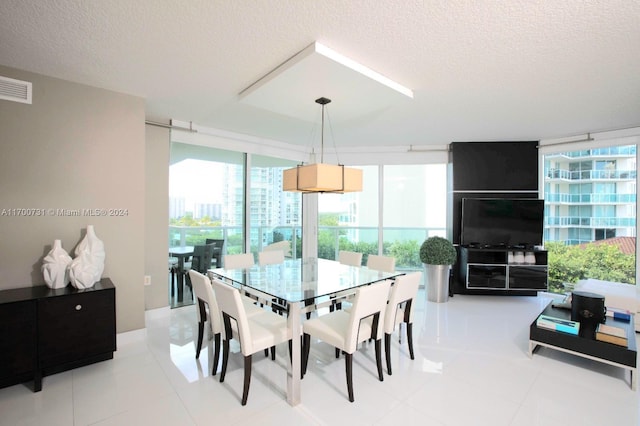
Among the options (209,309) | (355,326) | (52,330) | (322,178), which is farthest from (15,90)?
(355,326)

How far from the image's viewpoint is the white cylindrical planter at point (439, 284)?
4.68 meters

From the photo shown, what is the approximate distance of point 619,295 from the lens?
357 cm

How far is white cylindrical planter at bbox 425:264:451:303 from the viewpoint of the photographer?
184 inches

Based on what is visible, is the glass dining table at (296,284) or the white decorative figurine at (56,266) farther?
the white decorative figurine at (56,266)

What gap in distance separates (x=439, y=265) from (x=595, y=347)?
222 cm

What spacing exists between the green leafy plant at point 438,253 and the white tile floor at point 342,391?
1544 mm

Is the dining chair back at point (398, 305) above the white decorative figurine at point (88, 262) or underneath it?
underneath

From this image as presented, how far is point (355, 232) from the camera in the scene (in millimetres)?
5957

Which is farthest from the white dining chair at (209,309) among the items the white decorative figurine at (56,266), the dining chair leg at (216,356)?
→ the white decorative figurine at (56,266)

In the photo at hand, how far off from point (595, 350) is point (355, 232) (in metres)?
3.85

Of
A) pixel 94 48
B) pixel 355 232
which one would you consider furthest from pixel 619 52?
pixel 355 232

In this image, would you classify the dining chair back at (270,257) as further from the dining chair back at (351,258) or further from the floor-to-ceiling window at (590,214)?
the floor-to-ceiling window at (590,214)

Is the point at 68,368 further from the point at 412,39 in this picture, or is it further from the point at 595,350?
the point at 595,350

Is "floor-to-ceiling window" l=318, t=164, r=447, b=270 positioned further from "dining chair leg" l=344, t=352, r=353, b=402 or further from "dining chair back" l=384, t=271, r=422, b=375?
"dining chair leg" l=344, t=352, r=353, b=402
